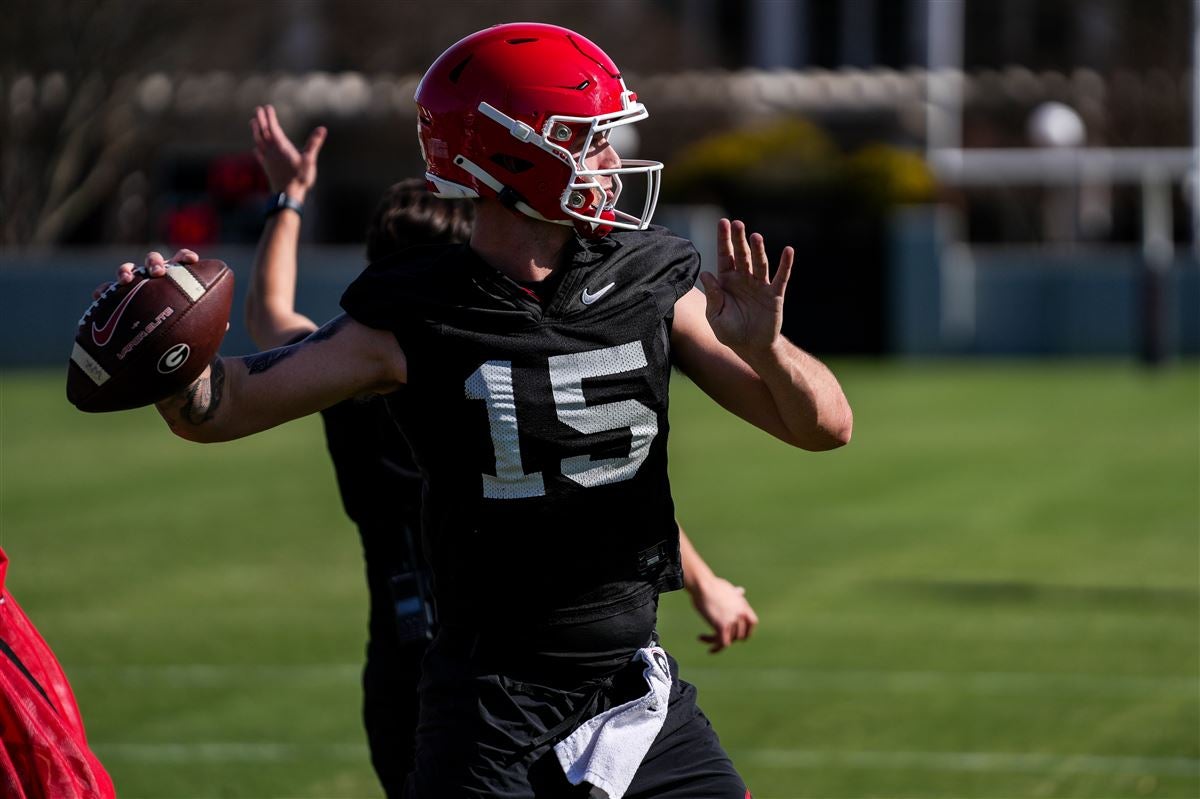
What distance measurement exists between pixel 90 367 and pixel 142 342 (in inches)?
4.8

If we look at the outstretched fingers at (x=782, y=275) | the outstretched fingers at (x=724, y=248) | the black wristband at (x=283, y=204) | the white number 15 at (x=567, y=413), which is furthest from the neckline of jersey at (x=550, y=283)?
the black wristband at (x=283, y=204)

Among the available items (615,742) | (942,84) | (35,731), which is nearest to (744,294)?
(615,742)

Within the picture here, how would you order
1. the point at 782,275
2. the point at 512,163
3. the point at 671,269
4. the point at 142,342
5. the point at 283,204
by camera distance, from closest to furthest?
the point at 142,342
the point at 782,275
the point at 512,163
the point at 671,269
the point at 283,204

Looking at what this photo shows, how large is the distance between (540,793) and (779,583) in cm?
753

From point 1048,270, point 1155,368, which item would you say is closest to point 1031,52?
point 1048,270

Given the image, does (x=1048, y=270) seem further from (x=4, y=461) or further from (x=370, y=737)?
(x=370, y=737)

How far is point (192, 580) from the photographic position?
11367 millimetres

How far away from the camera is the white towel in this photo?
11.8 ft

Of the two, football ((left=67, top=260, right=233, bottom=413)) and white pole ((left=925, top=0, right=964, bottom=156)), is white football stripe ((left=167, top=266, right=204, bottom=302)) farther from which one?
white pole ((left=925, top=0, right=964, bottom=156))

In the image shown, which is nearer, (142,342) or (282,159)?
(142,342)

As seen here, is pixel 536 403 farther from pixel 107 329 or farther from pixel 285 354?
pixel 107 329

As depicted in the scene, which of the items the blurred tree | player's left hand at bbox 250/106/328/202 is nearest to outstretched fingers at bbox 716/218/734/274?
player's left hand at bbox 250/106/328/202

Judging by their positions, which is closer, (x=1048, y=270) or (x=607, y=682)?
(x=607, y=682)

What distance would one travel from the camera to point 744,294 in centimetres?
Answer: 373
